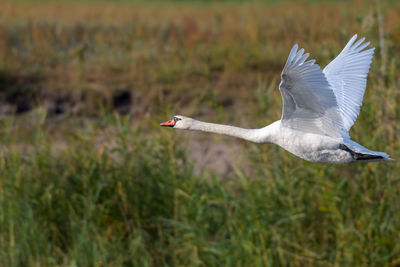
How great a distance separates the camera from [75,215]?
4.71 m

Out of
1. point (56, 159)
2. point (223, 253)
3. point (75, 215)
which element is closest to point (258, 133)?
point (223, 253)

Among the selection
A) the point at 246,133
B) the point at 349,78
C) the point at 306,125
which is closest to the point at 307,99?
the point at 306,125

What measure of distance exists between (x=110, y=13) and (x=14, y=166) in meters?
7.74

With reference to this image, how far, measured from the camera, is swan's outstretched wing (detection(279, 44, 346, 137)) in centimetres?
171

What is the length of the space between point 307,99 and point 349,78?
55cm

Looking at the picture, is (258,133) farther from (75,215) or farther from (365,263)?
(75,215)

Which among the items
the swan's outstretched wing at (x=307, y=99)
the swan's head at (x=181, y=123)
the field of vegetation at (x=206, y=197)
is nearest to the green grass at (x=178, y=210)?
the field of vegetation at (x=206, y=197)

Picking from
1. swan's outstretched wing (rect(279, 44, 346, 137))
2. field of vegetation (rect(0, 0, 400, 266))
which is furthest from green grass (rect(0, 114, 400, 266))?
swan's outstretched wing (rect(279, 44, 346, 137))

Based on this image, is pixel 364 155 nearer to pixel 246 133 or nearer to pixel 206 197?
pixel 246 133

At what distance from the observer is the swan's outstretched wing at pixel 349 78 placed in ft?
7.30

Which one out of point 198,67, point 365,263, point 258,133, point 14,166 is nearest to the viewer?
point 258,133

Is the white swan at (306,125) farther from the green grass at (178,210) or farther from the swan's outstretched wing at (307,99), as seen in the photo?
the green grass at (178,210)

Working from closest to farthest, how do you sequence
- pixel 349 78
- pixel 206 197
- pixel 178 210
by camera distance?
Result: pixel 349 78 < pixel 206 197 < pixel 178 210

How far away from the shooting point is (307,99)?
72.2 inches
